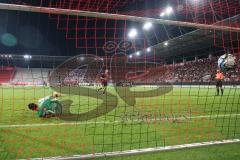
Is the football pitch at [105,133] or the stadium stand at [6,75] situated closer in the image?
the football pitch at [105,133]

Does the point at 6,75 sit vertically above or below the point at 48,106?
above

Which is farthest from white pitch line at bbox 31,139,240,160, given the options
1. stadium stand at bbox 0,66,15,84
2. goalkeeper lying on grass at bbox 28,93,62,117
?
stadium stand at bbox 0,66,15,84

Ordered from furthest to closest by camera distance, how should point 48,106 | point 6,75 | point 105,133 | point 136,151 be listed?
1. point 6,75
2. point 48,106
3. point 105,133
4. point 136,151

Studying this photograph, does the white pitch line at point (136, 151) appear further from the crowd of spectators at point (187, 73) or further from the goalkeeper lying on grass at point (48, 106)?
the crowd of spectators at point (187, 73)

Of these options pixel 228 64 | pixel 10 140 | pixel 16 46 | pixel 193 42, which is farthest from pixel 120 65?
pixel 10 140

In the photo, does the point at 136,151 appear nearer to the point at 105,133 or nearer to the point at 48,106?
the point at 105,133

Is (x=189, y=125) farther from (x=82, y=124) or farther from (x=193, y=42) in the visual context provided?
(x=193, y=42)

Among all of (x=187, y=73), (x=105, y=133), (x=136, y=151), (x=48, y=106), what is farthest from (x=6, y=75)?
(x=136, y=151)

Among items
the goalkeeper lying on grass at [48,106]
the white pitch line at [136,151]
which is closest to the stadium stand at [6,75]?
the goalkeeper lying on grass at [48,106]

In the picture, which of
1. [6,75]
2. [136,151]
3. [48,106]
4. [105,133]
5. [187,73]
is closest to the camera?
[136,151]

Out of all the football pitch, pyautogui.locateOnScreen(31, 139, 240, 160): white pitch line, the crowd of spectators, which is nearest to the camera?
pyautogui.locateOnScreen(31, 139, 240, 160): white pitch line

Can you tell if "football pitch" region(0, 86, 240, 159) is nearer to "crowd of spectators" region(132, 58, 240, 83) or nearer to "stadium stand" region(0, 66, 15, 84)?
"crowd of spectators" region(132, 58, 240, 83)

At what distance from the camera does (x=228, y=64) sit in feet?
26.0

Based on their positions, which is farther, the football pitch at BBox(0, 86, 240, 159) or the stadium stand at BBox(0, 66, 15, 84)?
the stadium stand at BBox(0, 66, 15, 84)
